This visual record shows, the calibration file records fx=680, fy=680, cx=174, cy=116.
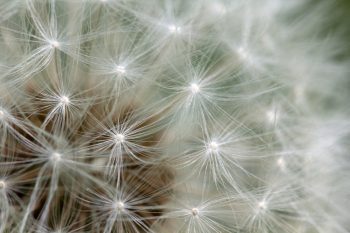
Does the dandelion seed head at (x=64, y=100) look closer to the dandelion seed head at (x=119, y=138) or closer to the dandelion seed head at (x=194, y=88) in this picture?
the dandelion seed head at (x=119, y=138)

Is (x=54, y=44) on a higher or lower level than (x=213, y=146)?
higher

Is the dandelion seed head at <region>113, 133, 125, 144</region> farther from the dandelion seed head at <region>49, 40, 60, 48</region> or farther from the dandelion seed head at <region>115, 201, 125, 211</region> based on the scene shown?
the dandelion seed head at <region>49, 40, 60, 48</region>

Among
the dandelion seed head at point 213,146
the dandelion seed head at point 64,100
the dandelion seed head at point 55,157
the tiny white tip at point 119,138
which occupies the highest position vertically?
the dandelion seed head at point 64,100

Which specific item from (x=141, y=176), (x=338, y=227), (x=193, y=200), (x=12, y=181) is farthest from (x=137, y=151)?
(x=338, y=227)

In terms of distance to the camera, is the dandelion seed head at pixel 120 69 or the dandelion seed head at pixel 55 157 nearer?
the dandelion seed head at pixel 55 157

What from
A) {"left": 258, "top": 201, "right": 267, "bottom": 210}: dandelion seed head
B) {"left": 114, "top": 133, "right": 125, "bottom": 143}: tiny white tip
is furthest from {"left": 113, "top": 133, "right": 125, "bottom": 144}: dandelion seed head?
{"left": 258, "top": 201, "right": 267, "bottom": 210}: dandelion seed head

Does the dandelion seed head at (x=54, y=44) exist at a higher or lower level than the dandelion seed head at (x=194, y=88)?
higher

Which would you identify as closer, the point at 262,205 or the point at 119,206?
the point at 119,206

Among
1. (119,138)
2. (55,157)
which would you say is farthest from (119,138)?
(55,157)

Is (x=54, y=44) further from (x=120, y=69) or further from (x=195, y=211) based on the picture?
(x=195, y=211)

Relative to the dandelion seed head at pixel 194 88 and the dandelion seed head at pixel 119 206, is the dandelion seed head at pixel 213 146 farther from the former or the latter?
the dandelion seed head at pixel 119 206

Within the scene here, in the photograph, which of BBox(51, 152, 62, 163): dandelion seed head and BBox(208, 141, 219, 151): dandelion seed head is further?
BBox(208, 141, 219, 151): dandelion seed head

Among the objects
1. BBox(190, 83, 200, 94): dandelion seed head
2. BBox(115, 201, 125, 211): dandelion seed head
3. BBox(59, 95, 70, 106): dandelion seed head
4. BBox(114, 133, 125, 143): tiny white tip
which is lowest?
BBox(115, 201, 125, 211): dandelion seed head

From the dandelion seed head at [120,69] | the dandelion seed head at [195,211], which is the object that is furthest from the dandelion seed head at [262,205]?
the dandelion seed head at [120,69]
